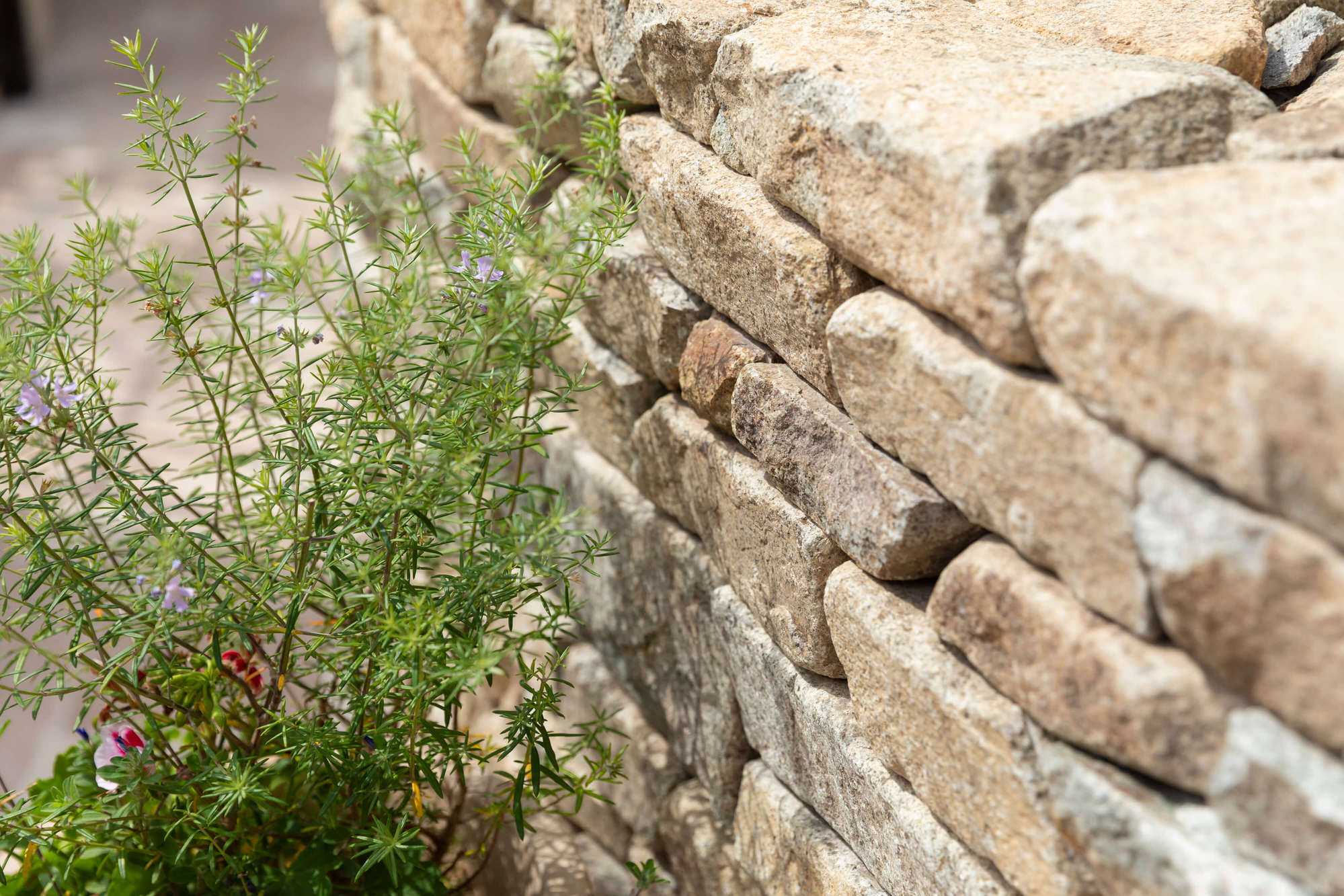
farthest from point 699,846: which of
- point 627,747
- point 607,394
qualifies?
point 607,394

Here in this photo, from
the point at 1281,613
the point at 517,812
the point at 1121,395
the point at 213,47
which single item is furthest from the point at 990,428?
the point at 213,47

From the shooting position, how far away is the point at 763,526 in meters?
1.88

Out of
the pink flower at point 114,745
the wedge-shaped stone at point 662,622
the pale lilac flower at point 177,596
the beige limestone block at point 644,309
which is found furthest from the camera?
the wedge-shaped stone at point 662,622

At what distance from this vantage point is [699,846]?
2.33 meters

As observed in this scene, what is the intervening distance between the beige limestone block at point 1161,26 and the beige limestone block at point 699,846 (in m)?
1.60

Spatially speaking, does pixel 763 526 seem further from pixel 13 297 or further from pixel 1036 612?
pixel 13 297

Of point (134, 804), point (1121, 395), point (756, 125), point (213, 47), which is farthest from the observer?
point (213, 47)

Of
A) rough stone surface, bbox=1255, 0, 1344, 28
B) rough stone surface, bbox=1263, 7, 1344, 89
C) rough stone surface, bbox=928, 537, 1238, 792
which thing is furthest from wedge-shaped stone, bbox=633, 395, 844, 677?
rough stone surface, bbox=1255, 0, 1344, 28

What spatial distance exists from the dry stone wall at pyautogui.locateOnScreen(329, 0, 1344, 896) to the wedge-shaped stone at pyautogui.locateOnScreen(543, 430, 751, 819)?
12 millimetres

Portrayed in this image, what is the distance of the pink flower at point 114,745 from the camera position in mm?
1894

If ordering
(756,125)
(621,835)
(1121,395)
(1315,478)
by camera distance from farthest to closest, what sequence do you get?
(621,835)
(756,125)
(1121,395)
(1315,478)

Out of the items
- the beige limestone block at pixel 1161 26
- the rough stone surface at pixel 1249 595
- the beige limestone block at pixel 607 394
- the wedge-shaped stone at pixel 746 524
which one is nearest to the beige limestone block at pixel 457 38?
the beige limestone block at pixel 607 394

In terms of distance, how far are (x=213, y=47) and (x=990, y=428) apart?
794 cm

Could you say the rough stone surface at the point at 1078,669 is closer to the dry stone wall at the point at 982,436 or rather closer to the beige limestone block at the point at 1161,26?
the dry stone wall at the point at 982,436
